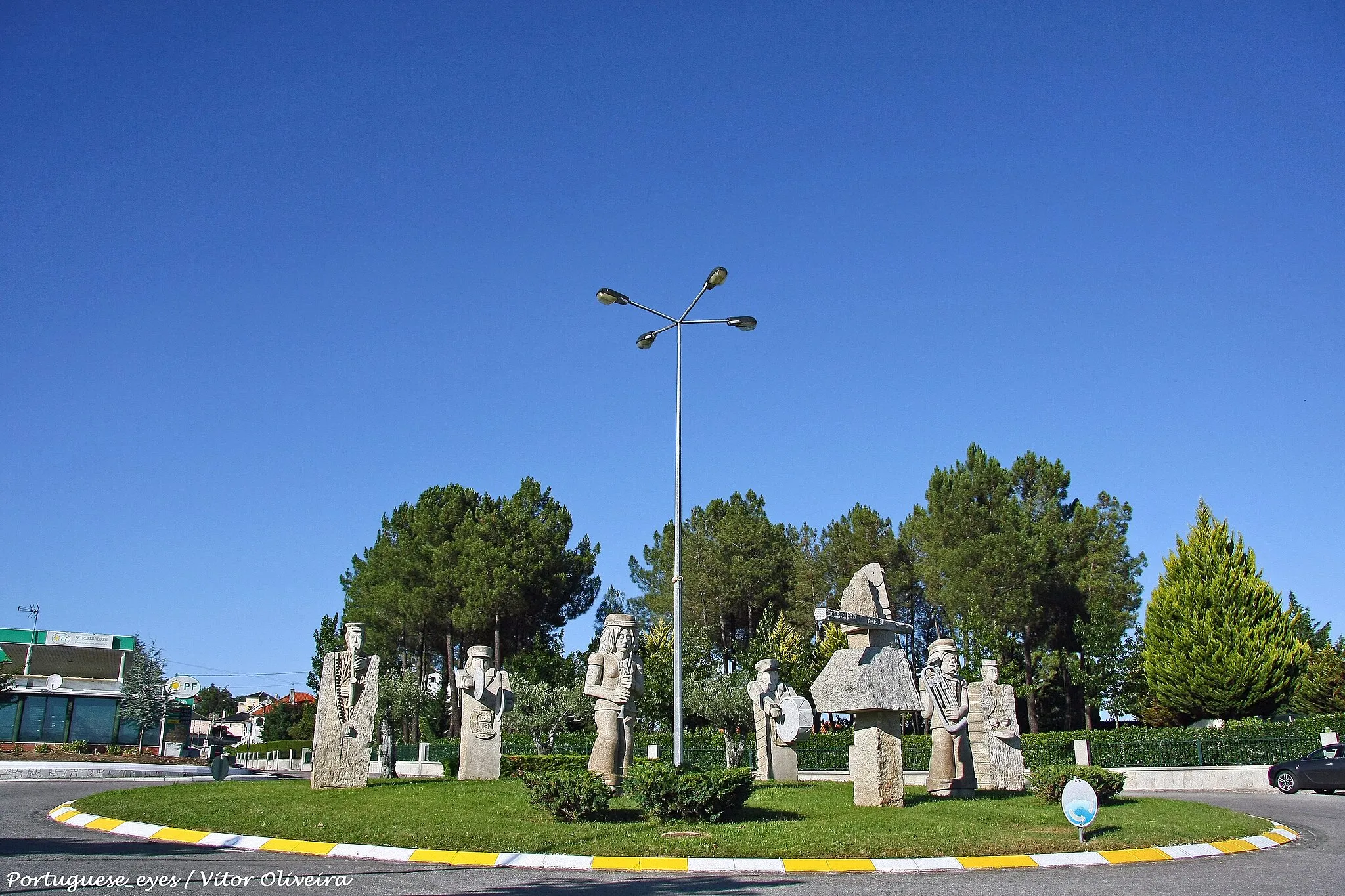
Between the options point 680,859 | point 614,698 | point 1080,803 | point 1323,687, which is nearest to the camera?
point 680,859

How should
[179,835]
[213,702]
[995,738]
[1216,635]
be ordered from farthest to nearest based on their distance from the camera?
1. [213,702]
2. [1216,635]
3. [995,738]
4. [179,835]

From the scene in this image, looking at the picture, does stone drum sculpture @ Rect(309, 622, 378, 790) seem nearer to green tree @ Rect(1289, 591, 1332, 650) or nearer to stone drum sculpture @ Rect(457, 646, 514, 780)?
stone drum sculpture @ Rect(457, 646, 514, 780)

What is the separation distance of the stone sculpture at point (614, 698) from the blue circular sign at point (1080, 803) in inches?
301

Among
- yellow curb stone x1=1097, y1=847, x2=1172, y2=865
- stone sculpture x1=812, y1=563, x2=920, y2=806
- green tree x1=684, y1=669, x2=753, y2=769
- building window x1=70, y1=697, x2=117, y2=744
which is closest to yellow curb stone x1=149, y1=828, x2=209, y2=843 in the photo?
stone sculpture x1=812, y1=563, x2=920, y2=806

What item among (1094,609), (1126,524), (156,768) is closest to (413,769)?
(156,768)

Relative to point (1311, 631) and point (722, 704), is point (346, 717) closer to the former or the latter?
point (722, 704)

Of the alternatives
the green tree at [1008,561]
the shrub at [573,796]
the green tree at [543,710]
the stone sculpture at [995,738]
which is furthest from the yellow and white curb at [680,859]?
the green tree at [1008,561]

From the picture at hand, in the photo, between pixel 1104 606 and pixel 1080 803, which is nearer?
pixel 1080 803

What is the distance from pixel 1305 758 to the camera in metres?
23.1

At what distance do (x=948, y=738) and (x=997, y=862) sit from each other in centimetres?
575

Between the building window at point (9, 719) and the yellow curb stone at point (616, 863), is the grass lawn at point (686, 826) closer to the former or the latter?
the yellow curb stone at point (616, 863)

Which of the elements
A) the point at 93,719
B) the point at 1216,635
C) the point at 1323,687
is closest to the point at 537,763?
the point at 1216,635

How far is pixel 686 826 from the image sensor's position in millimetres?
11891

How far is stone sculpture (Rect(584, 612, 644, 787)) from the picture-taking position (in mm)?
16359
